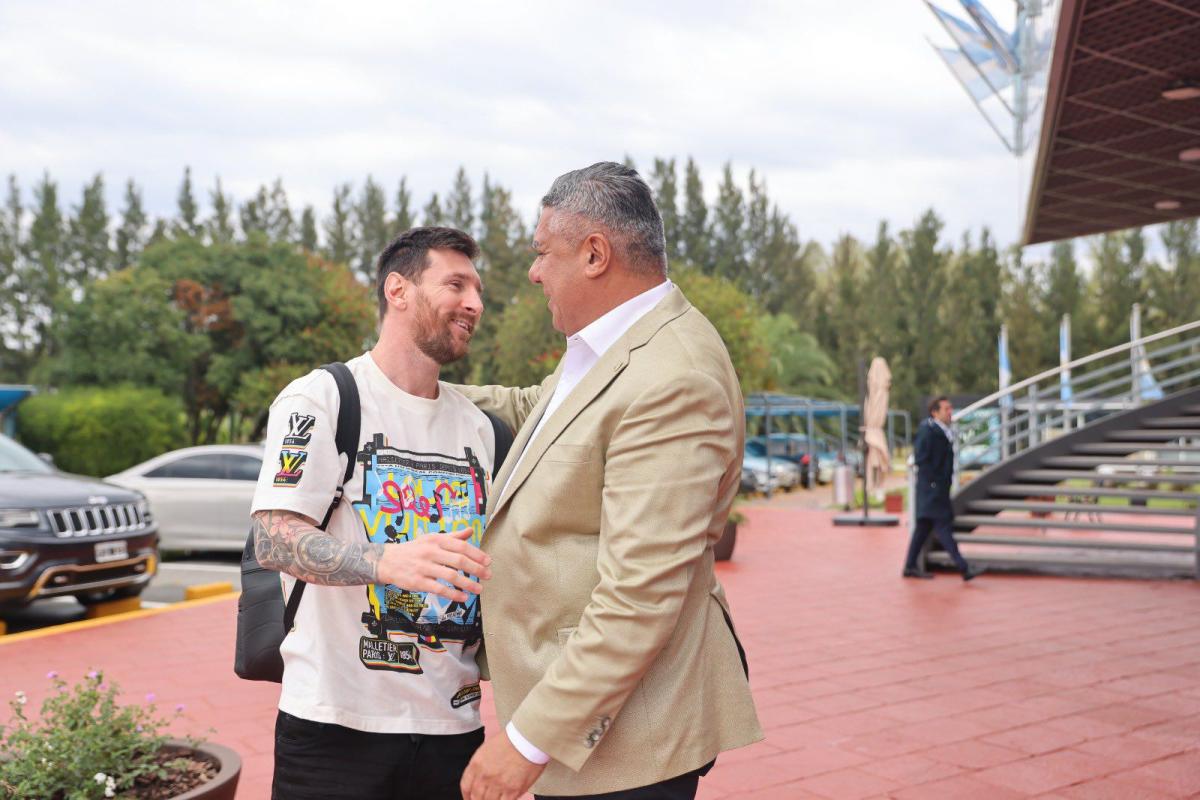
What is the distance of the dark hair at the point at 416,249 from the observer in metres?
2.49

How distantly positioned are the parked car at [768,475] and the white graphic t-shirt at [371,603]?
891 inches

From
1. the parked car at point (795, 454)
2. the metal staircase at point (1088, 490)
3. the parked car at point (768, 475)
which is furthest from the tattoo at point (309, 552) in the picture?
the parked car at point (795, 454)

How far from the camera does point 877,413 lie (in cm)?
2217

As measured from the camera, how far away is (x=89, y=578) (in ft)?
27.4

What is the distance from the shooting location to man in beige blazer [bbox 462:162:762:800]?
5.82ft

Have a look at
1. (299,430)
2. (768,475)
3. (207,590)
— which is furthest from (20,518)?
(768,475)

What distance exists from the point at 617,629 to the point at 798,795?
10.2 feet

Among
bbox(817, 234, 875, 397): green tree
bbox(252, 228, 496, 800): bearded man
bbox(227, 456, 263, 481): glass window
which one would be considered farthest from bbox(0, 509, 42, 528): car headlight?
bbox(817, 234, 875, 397): green tree

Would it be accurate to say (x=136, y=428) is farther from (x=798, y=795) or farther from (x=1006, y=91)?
(x=798, y=795)

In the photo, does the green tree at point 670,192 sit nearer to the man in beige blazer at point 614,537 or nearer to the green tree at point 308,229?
the green tree at point 308,229

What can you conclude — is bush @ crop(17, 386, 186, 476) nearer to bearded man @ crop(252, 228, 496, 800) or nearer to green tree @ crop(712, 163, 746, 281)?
bearded man @ crop(252, 228, 496, 800)

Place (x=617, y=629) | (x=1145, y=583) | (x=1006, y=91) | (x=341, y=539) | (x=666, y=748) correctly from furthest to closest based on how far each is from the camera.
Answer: (x=1006, y=91) → (x=1145, y=583) → (x=341, y=539) → (x=666, y=748) → (x=617, y=629)

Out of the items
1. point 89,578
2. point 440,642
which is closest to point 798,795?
point 440,642

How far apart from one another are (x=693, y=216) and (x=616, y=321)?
50.8 meters
